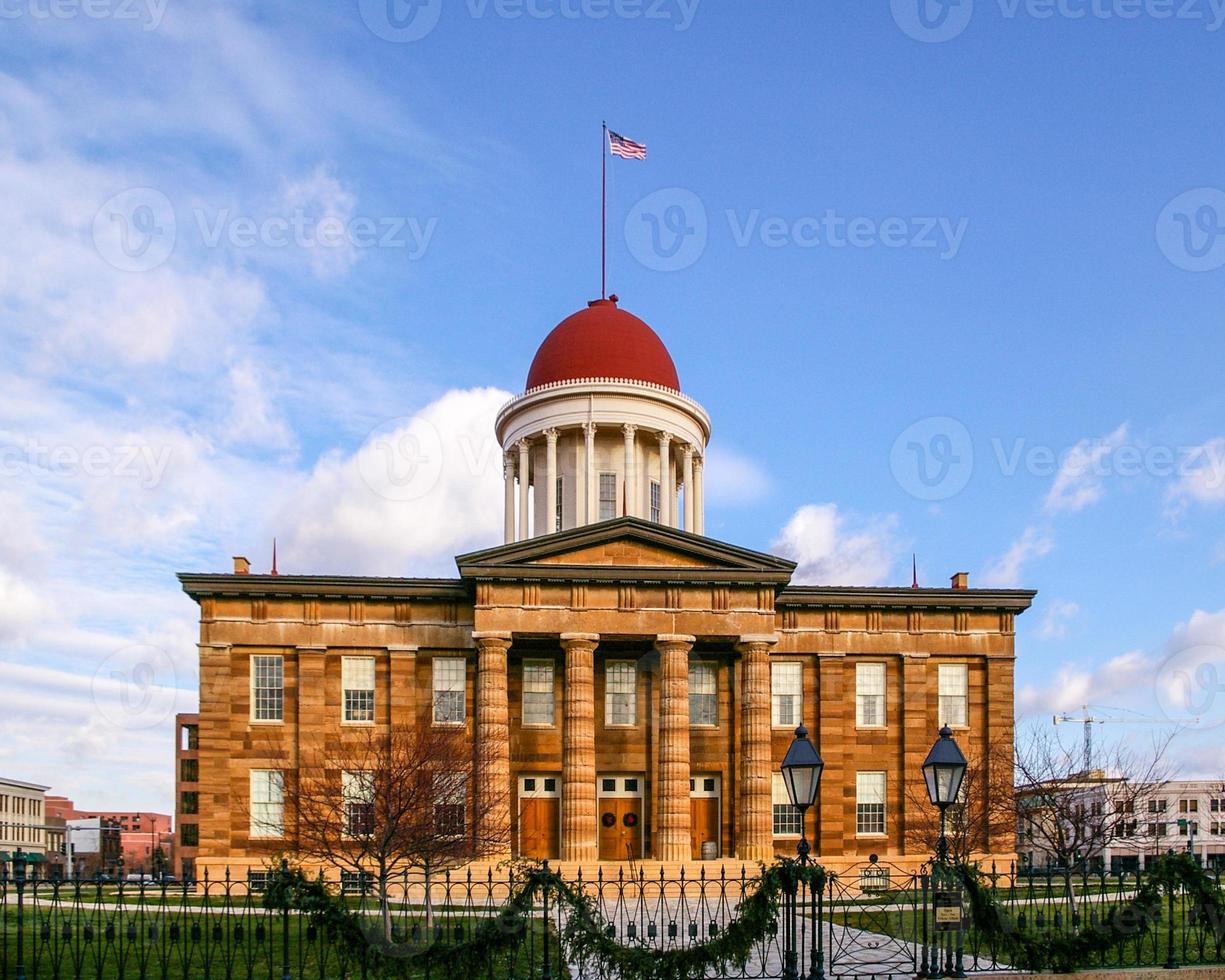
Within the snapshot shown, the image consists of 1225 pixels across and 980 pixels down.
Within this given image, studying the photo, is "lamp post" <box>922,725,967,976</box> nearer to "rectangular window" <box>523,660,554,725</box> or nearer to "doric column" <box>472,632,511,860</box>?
"doric column" <box>472,632,511,860</box>

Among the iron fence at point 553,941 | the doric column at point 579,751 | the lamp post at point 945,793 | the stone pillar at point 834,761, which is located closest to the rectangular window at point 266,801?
the iron fence at point 553,941

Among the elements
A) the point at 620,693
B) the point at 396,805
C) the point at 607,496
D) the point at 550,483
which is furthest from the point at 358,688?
the point at 396,805

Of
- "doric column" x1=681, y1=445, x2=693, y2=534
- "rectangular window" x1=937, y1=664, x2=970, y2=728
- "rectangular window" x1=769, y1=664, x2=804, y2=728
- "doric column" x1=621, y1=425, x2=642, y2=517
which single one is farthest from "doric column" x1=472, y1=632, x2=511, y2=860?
"rectangular window" x1=937, y1=664, x2=970, y2=728

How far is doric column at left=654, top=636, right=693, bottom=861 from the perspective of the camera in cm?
4162

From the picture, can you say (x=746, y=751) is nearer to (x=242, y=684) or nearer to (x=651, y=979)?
(x=242, y=684)

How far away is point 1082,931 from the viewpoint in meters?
18.0

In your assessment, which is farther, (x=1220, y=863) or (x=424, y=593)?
(x=424, y=593)

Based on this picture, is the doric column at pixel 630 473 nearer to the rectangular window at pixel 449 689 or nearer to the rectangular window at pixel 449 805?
the rectangular window at pixel 449 689

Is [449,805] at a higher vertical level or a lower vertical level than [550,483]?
lower

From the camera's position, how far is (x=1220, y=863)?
862 inches

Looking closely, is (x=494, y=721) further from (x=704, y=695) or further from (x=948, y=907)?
(x=948, y=907)


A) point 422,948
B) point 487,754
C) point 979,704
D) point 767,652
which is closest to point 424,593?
point 487,754

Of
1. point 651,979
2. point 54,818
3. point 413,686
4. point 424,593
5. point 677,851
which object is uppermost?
point 424,593

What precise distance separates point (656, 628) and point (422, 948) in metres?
26.1
